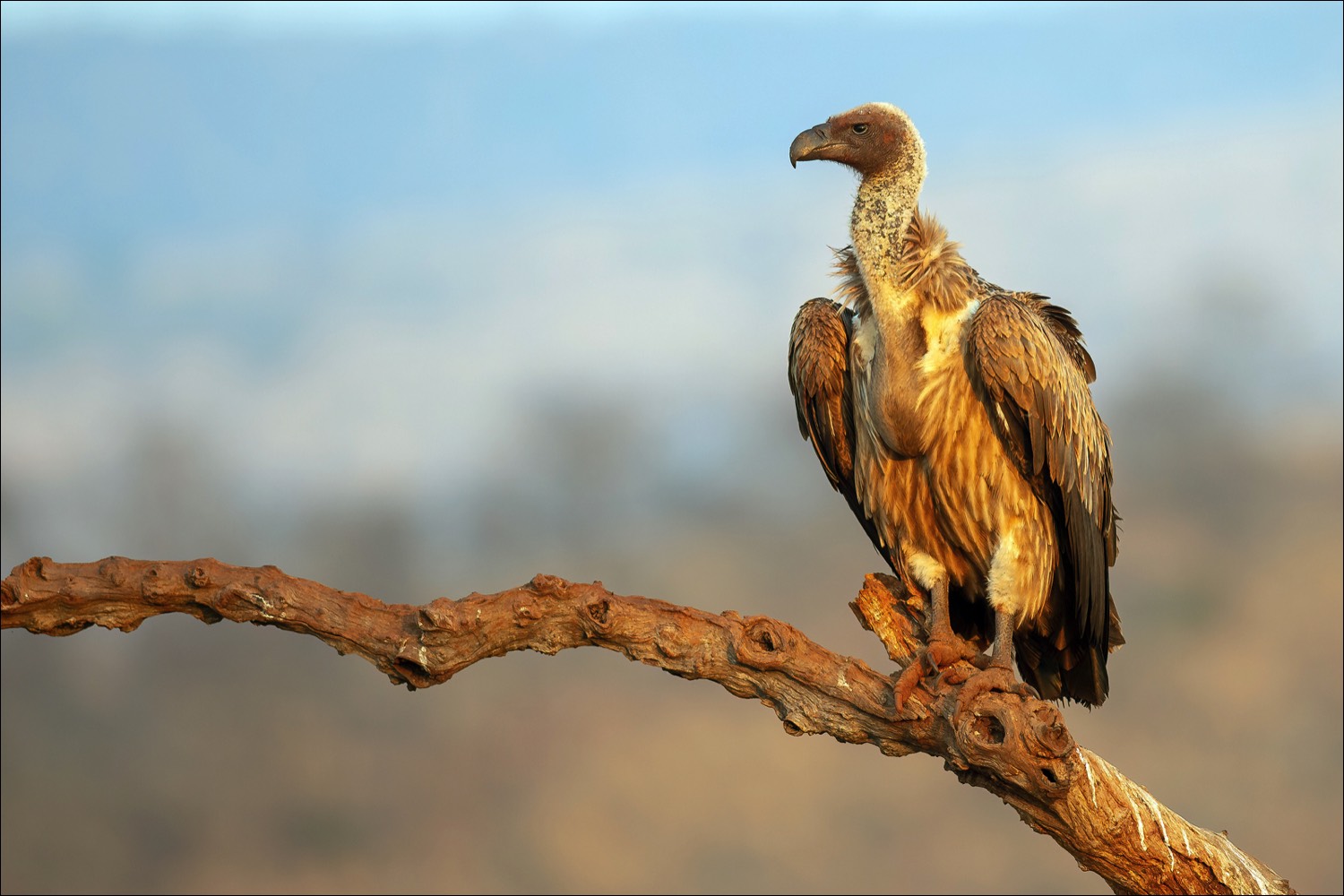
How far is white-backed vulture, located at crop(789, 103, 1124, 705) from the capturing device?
5.15 meters

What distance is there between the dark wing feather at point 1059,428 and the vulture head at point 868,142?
65 cm

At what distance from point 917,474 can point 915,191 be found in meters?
1.11

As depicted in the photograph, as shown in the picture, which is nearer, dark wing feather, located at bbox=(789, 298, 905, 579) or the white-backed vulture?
the white-backed vulture

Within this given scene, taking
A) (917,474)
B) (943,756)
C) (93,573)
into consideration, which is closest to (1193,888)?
(943,756)

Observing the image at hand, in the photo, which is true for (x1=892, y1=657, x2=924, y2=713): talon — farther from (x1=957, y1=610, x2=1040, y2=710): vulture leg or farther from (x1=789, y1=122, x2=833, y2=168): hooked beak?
(x1=789, y1=122, x2=833, y2=168): hooked beak

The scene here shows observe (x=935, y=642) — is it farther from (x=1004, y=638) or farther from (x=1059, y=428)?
(x=1059, y=428)

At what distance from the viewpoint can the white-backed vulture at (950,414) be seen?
5.15 m

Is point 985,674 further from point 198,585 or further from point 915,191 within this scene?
point 198,585

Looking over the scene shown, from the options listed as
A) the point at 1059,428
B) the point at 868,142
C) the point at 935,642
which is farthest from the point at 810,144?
the point at 935,642

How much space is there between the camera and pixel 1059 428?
517cm

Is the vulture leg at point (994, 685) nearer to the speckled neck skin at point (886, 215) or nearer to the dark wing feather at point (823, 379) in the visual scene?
the dark wing feather at point (823, 379)

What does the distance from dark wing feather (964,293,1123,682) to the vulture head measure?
0.65m

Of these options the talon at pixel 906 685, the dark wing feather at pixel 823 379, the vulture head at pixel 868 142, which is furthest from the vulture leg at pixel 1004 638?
the vulture head at pixel 868 142

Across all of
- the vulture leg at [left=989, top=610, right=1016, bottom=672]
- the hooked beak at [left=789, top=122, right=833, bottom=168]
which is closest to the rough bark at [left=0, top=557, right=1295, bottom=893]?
the vulture leg at [left=989, top=610, right=1016, bottom=672]
